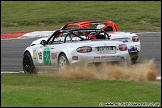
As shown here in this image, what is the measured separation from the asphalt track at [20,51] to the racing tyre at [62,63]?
229 centimetres

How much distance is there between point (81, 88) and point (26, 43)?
1465 cm

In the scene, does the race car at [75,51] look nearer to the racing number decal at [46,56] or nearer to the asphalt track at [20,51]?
the racing number decal at [46,56]

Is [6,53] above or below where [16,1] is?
below

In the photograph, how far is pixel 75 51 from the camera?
562 inches

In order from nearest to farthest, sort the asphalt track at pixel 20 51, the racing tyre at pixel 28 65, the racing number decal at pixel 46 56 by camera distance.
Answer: the racing number decal at pixel 46 56
the racing tyre at pixel 28 65
the asphalt track at pixel 20 51

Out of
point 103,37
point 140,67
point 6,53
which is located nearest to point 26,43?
point 6,53

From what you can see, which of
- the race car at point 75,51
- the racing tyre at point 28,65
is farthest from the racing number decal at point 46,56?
the racing tyre at point 28,65

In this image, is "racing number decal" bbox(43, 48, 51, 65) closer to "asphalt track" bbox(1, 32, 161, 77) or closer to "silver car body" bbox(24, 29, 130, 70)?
"silver car body" bbox(24, 29, 130, 70)

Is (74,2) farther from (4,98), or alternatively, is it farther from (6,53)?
(4,98)

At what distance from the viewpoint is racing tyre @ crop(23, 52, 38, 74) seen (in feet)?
52.6

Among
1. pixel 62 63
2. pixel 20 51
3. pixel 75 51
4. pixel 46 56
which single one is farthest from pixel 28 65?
pixel 20 51

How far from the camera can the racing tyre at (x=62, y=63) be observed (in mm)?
14328

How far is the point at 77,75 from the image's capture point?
13.7 m

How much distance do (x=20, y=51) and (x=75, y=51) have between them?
27.8 feet
